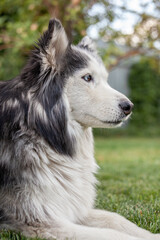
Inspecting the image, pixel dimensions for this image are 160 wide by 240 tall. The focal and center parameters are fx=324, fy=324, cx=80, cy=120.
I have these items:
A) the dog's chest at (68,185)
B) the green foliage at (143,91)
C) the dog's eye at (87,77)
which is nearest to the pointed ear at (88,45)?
the dog's eye at (87,77)

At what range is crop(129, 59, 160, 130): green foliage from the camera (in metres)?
15.6

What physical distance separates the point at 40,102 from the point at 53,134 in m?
0.26

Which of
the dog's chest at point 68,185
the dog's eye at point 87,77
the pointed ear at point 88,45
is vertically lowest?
the dog's chest at point 68,185

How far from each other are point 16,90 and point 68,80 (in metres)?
0.42

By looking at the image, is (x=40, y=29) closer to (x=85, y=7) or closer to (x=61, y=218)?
(x=85, y=7)

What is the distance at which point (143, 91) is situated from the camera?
51.6 feet

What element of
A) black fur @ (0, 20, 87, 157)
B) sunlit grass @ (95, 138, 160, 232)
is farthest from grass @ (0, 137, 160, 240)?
black fur @ (0, 20, 87, 157)

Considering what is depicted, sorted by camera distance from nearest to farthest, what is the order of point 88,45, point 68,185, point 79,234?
point 79,234, point 68,185, point 88,45

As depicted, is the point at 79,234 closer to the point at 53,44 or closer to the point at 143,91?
the point at 53,44

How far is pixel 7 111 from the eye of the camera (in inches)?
97.5

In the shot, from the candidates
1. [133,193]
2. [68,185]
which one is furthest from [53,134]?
[133,193]

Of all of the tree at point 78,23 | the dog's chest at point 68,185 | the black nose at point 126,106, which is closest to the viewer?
the dog's chest at point 68,185

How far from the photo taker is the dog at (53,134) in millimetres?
2330

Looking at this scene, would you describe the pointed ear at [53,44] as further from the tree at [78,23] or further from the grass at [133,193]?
the tree at [78,23]
